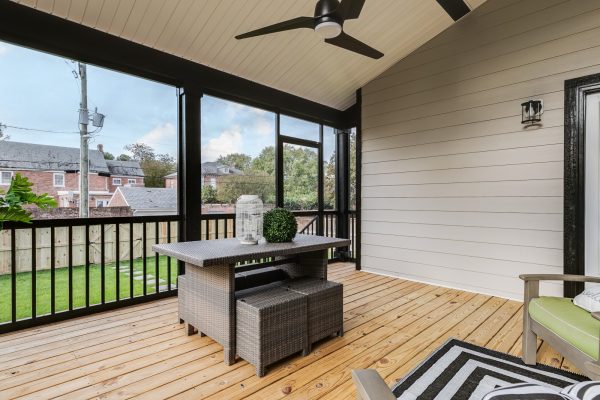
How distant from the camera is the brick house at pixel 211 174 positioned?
141 inches

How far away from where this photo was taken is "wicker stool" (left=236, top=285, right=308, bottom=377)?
6.61ft

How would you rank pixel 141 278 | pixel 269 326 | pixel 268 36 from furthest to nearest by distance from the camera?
pixel 141 278
pixel 268 36
pixel 269 326

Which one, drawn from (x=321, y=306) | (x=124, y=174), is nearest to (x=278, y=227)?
(x=321, y=306)

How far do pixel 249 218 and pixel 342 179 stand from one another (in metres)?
3.46

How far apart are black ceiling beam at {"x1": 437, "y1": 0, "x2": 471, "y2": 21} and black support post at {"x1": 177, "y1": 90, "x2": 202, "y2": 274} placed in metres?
2.88

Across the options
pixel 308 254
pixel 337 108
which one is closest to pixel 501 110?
pixel 337 108

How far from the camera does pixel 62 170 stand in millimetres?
2922

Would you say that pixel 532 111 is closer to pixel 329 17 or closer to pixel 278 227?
pixel 329 17

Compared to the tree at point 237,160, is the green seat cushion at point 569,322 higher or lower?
lower

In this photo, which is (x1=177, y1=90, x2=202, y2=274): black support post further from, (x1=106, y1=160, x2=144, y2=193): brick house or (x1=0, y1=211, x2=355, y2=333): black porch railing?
(x1=106, y1=160, x2=144, y2=193): brick house

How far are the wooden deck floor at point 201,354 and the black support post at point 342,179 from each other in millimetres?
2347

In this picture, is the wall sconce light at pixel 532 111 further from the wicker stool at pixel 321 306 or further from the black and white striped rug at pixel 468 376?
the wicker stool at pixel 321 306

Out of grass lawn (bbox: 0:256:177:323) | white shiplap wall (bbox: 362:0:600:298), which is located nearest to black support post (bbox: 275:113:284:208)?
white shiplap wall (bbox: 362:0:600:298)

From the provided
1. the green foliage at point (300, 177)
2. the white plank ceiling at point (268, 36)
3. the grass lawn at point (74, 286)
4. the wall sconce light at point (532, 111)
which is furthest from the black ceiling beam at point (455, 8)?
the grass lawn at point (74, 286)
